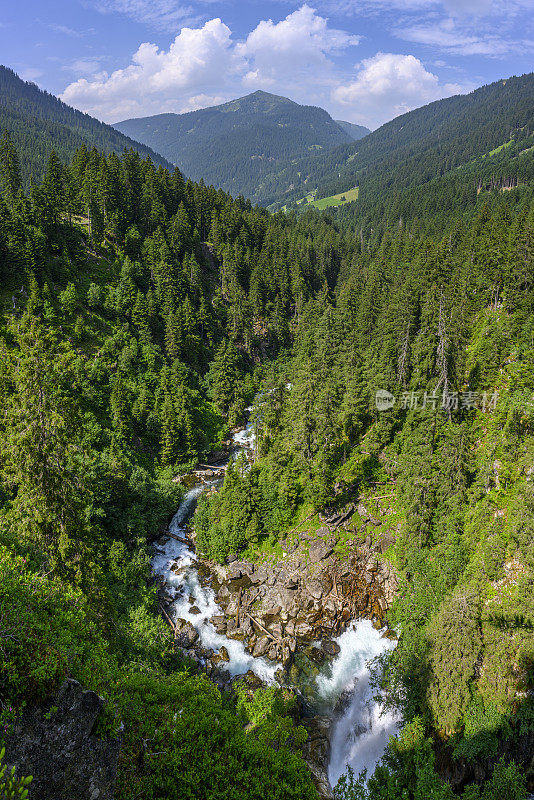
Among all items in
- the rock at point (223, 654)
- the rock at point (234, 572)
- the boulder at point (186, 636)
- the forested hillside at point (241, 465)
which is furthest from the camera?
the rock at point (234, 572)

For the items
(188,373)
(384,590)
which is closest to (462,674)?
(384,590)

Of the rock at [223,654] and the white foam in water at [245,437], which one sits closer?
the rock at [223,654]

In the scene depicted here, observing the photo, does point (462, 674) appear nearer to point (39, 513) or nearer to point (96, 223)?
point (39, 513)

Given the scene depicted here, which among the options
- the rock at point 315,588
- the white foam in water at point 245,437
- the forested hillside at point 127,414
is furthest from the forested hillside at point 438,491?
the forested hillside at point 127,414

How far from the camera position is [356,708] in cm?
3025

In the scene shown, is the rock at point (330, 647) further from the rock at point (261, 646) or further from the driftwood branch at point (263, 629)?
the rock at point (261, 646)

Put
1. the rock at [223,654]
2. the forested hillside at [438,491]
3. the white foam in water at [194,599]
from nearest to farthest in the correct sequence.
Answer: the forested hillside at [438,491] → the white foam in water at [194,599] → the rock at [223,654]

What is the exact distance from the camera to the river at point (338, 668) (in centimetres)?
2784

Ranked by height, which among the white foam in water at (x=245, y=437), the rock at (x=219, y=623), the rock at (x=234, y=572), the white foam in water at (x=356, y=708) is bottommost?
the white foam in water at (x=356, y=708)

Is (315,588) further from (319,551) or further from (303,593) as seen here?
(319,551)

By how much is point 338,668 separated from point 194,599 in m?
15.6

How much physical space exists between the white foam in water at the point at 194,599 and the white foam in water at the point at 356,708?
549 cm

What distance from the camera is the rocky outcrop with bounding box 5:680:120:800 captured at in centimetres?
892

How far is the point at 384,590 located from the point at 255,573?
13557 mm
